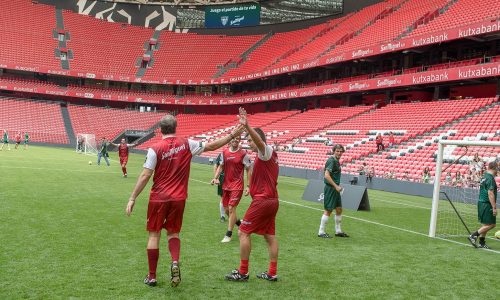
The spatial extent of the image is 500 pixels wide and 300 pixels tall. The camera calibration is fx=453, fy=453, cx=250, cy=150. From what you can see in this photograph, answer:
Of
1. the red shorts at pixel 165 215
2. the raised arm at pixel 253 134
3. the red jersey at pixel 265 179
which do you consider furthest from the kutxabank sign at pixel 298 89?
the red shorts at pixel 165 215

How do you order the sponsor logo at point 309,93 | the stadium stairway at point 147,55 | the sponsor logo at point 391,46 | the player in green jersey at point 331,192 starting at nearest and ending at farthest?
the player in green jersey at point 331,192
the sponsor logo at point 391,46
the sponsor logo at point 309,93
the stadium stairway at point 147,55

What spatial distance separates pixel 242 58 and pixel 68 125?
2521 centimetres

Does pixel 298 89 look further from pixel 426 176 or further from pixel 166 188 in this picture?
pixel 166 188

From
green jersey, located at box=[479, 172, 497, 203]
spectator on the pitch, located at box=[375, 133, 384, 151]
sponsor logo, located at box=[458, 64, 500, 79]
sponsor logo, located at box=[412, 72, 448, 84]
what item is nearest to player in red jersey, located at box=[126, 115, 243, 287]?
green jersey, located at box=[479, 172, 497, 203]

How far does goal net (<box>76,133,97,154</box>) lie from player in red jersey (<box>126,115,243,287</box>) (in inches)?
1723

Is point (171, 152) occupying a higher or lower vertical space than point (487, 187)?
higher

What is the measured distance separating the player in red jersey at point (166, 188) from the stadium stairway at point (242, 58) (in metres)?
58.7

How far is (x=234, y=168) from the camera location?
9641 mm

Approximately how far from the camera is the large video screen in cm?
6575

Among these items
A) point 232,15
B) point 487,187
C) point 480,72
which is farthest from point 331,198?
point 232,15

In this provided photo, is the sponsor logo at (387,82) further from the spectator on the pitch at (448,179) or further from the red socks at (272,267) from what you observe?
the red socks at (272,267)

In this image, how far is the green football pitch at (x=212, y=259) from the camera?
5.75 meters

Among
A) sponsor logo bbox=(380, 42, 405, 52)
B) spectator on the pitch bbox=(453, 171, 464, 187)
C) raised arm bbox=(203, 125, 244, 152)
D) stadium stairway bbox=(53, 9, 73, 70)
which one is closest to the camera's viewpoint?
raised arm bbox=(203, 125, 244, 152)

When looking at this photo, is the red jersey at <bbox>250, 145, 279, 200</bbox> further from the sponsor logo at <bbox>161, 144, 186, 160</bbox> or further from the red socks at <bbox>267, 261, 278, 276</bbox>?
the sponsor logo at <bbox>161, 144, 186, 160</bbox>
